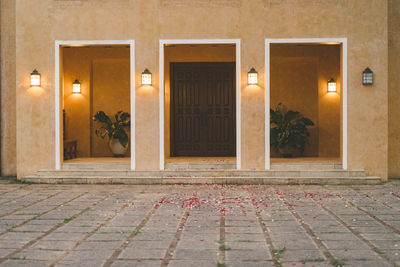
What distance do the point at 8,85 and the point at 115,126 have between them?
2.96 m

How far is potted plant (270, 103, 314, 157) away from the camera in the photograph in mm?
12477

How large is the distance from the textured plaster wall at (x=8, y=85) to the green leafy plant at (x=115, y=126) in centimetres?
224

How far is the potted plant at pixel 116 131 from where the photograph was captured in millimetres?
12930

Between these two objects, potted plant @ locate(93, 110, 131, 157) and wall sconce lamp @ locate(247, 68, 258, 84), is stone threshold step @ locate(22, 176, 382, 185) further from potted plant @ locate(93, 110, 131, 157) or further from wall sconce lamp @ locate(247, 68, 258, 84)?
potted plant @ locate(93, 110, 131, 157)

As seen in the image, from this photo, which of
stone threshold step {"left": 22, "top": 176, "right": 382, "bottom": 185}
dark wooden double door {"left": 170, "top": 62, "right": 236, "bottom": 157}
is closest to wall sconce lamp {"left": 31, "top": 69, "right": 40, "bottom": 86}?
stone threshold step {"left": 22, "top": 176, "right": 382, "bottom": 185}

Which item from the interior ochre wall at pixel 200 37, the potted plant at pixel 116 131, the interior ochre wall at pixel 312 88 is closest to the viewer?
the interior ochre wall at pixel 200 37

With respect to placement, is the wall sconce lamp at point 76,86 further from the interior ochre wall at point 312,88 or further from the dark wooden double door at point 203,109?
the interior ochre wall at point 312,88

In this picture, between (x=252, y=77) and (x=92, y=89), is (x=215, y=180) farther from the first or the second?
(x=92, y=89)

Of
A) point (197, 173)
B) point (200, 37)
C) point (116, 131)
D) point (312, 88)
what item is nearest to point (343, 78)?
point (312, 88)

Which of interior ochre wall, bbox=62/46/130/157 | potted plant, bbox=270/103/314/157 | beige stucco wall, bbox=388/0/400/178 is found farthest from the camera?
interior ochre wall, bbox=62/46/130/157

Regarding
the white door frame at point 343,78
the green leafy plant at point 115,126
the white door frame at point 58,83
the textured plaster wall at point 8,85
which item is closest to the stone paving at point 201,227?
the white door frame at point 343,78

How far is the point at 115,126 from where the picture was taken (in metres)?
12.9

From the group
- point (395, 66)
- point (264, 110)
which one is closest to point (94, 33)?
point (264, 110)

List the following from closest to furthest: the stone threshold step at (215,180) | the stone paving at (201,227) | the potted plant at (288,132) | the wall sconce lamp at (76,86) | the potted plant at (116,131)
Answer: the stone paving at (201,227) < the stone threshold step at (215,180) < the potted plant at (288,132) < the potted plant at (116,131) < the wall sconce lamp at (76,86)
